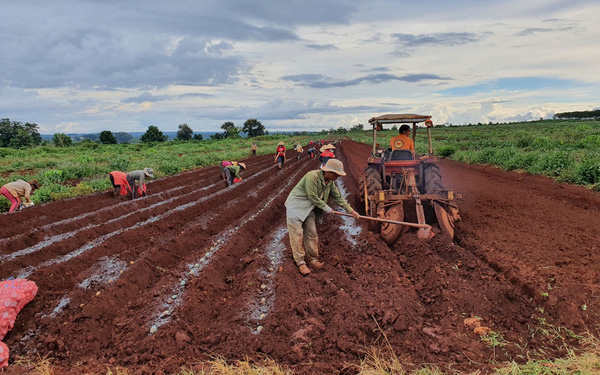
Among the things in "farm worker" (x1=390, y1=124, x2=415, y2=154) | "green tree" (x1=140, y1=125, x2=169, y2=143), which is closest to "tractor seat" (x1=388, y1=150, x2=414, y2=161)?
"farm worker" (x1=390, y1=124, x2=415, y2=154)

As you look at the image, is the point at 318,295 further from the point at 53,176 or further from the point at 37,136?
the point at 37,136

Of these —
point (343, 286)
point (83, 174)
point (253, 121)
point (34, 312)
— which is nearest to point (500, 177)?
point (343, 286)

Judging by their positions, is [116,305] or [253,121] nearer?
[116,305]

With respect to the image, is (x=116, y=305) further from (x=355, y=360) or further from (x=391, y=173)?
(x=391, y=173)

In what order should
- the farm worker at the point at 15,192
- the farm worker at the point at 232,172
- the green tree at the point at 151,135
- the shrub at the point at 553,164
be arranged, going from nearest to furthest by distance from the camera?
the farm worker at the point at 15,192 < the shrub at the point at 553,164 < the farm worker at the point at 232,172 < the green tree at the point at 151,135

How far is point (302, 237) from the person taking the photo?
5.34 metres

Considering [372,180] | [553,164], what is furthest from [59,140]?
[553,164]

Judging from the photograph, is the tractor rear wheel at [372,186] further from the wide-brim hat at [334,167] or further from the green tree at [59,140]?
the green tree at [59,140]

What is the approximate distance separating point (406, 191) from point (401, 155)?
976mm

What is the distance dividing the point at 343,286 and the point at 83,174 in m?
14.3

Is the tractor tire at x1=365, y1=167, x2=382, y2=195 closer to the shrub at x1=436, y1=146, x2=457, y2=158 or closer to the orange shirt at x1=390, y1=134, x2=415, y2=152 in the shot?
the orange shirt at x1=390, y1=134, x2=415, y2=152

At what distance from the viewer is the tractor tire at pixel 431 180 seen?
21.4 ft

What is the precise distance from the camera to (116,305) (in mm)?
4516

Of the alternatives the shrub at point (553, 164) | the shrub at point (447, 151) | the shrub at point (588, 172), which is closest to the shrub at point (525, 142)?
the shrub at point (447, 151)
